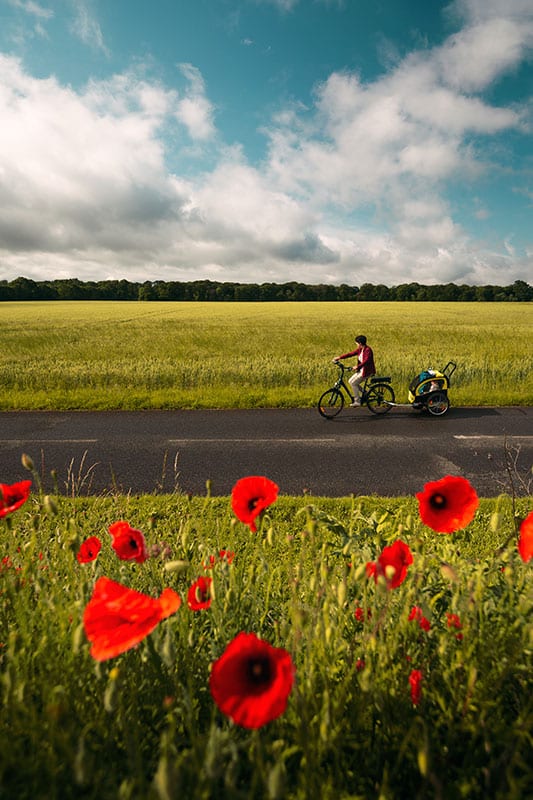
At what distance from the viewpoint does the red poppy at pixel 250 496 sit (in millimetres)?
1623

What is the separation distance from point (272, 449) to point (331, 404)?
2.86 metres

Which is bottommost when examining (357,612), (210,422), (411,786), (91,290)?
(210,422)

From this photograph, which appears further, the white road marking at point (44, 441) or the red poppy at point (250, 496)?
the white road marking at point (44, 441)

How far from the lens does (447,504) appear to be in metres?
1.79

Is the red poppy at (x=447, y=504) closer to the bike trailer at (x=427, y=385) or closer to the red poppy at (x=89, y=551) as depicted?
the red poppy at (x=89, y=551)

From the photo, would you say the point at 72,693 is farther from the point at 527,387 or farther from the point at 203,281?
the point at 203,281

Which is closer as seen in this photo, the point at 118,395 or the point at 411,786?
the point at 411,786

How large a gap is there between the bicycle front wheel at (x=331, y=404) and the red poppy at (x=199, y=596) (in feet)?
27.9

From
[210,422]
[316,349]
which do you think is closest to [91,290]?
[316,349]

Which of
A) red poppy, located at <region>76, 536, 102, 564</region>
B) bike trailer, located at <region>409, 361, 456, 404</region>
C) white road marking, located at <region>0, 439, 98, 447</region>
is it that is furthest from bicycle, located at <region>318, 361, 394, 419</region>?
red poppy, located at <region>76, 536, 102, 564</region>

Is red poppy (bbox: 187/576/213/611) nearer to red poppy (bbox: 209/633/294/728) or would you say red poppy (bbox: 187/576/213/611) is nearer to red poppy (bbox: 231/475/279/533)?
red poppy (bbox: 231/475/279/533)

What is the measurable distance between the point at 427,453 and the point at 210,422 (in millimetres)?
4623

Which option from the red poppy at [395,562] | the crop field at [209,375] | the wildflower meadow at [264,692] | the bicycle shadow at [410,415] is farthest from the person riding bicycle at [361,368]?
the red poppy at [395,562]

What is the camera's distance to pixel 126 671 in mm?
1446
